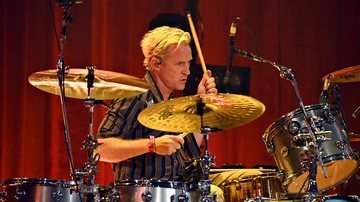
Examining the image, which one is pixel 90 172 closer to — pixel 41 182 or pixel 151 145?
pixel 41 182

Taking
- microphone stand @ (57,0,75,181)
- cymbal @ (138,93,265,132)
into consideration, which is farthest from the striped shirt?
microphone stand @ (57,0,75,181)

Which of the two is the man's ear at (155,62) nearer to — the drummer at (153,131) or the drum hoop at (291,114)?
the drummer at (153,131)

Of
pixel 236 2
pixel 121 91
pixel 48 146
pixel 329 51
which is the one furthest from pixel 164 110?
pixel 329 51

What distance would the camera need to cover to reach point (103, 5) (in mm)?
4969

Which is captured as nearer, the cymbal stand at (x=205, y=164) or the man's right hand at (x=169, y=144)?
the cymbal stand at (x=205, y=164)

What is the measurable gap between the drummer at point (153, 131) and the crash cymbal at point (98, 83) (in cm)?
28

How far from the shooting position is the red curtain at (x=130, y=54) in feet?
15.6

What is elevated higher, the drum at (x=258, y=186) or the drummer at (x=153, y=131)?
the drummer at (x=153, y=131)

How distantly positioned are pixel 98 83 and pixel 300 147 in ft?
3.49

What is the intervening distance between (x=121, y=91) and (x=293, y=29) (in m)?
2.76

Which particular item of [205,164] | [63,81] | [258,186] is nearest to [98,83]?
[63,81]

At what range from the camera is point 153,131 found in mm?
3787

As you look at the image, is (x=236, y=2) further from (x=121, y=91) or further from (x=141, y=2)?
(x=121, y=91)

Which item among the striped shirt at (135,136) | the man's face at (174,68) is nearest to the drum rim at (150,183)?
the striped shirt at (135,136)
